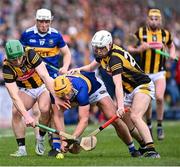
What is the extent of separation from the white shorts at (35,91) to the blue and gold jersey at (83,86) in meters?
0.91

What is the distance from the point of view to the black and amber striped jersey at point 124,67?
1270cm

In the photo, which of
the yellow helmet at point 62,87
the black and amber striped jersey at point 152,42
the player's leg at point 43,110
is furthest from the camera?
the black and amber striped jersey at point 152,42

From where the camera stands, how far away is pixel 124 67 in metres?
12.9

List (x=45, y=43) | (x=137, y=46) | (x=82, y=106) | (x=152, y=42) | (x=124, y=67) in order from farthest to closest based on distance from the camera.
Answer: (x=152, y=42) → (x=137, y=46) → (x=45, y=43) → (x=124, y=67) → (x=82, y=106)

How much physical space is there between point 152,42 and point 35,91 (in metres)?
3.90

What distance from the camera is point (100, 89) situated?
13.2 metres

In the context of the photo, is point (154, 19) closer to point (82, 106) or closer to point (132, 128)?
point (132, 128)

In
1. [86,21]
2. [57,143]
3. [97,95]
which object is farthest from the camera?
[86,21]

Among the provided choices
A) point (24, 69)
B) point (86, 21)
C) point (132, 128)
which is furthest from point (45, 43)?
point (86, 21)

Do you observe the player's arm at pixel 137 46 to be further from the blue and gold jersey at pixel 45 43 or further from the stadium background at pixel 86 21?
the stadium background at pixel 86 21

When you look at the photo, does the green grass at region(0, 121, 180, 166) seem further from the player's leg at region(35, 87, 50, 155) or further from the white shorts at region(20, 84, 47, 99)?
the white shorts at region(20, 84, 47, 99)

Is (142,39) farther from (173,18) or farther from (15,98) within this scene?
(173,18)

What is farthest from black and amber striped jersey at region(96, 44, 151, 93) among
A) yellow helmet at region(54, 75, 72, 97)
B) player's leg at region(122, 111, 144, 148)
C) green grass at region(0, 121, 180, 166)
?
green grass at region(0, 121, 180, 166)

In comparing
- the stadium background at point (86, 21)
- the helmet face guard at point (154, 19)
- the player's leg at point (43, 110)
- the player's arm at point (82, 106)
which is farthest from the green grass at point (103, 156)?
the stadium background at point (86, 21)
